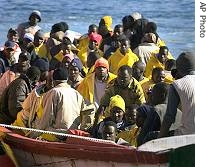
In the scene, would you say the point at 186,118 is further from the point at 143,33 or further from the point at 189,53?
the point at 143,33

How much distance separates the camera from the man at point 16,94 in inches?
262

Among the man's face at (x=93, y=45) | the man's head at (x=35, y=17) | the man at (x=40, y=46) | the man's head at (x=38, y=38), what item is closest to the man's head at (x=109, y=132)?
the man's face at (x=93, y=45)

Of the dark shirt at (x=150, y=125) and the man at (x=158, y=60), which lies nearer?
the dark shirt at (x=150, y=125)

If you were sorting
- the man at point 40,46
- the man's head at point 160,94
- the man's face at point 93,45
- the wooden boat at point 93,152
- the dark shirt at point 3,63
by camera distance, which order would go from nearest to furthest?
the wooden boat at point 93,152 < the man's head at point 160,94 < the dark shirt at point 3,63 < the man's face at point 93,45 < the man at point 40,46

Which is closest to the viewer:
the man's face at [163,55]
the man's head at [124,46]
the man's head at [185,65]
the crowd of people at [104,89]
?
the man's head at [185,65]

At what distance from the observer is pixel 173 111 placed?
512 cm

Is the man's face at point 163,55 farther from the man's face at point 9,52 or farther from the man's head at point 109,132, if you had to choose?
the man's head at point 109,132

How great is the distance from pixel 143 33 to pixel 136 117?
10.7 feet

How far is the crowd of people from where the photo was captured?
5254 millimetres

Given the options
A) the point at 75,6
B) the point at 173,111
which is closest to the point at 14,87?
the point at 173,111

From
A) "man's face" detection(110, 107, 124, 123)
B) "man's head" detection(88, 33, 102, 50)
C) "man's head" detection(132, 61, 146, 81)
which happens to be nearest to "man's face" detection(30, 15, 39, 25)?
"man's head" detection(88, 33, 102, 50)

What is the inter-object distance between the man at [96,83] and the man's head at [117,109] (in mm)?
792

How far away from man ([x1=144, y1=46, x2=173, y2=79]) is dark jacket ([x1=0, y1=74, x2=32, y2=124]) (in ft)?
5.45

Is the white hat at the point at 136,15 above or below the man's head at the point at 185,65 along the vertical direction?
below
